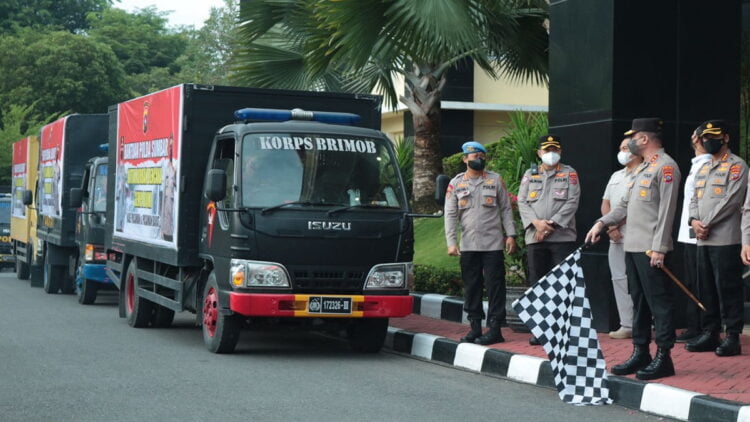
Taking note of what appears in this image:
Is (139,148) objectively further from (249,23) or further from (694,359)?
(694,359)

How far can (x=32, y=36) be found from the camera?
191 feet

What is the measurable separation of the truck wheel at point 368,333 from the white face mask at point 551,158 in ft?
7.08

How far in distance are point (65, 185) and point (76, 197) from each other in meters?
1.57

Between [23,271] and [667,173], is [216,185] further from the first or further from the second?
[23,271]

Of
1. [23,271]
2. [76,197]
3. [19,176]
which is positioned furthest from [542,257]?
[19,176]

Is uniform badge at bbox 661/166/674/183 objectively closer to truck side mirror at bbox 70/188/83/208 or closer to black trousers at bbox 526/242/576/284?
black trousers at bbox 526/242/576/284

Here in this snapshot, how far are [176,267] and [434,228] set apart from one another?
9509 millimetres

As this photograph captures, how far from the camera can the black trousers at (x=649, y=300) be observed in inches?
328

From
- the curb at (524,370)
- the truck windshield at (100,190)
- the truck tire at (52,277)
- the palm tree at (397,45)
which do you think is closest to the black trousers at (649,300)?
the curb at (524,370)

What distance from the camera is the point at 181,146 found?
11.6m

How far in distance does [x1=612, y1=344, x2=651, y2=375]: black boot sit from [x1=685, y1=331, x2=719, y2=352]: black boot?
1.38m

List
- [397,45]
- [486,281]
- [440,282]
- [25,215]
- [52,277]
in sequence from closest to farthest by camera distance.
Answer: [486,281], [397,45], [440,282], [52,277], [25,215]

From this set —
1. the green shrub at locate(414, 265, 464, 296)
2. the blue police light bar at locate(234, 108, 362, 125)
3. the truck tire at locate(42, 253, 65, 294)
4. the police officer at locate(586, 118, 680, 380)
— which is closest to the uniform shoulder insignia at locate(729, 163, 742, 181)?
the police officer at locate(586, 118, 680, 380)

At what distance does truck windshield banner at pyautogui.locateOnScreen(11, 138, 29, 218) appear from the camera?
2488 cm
